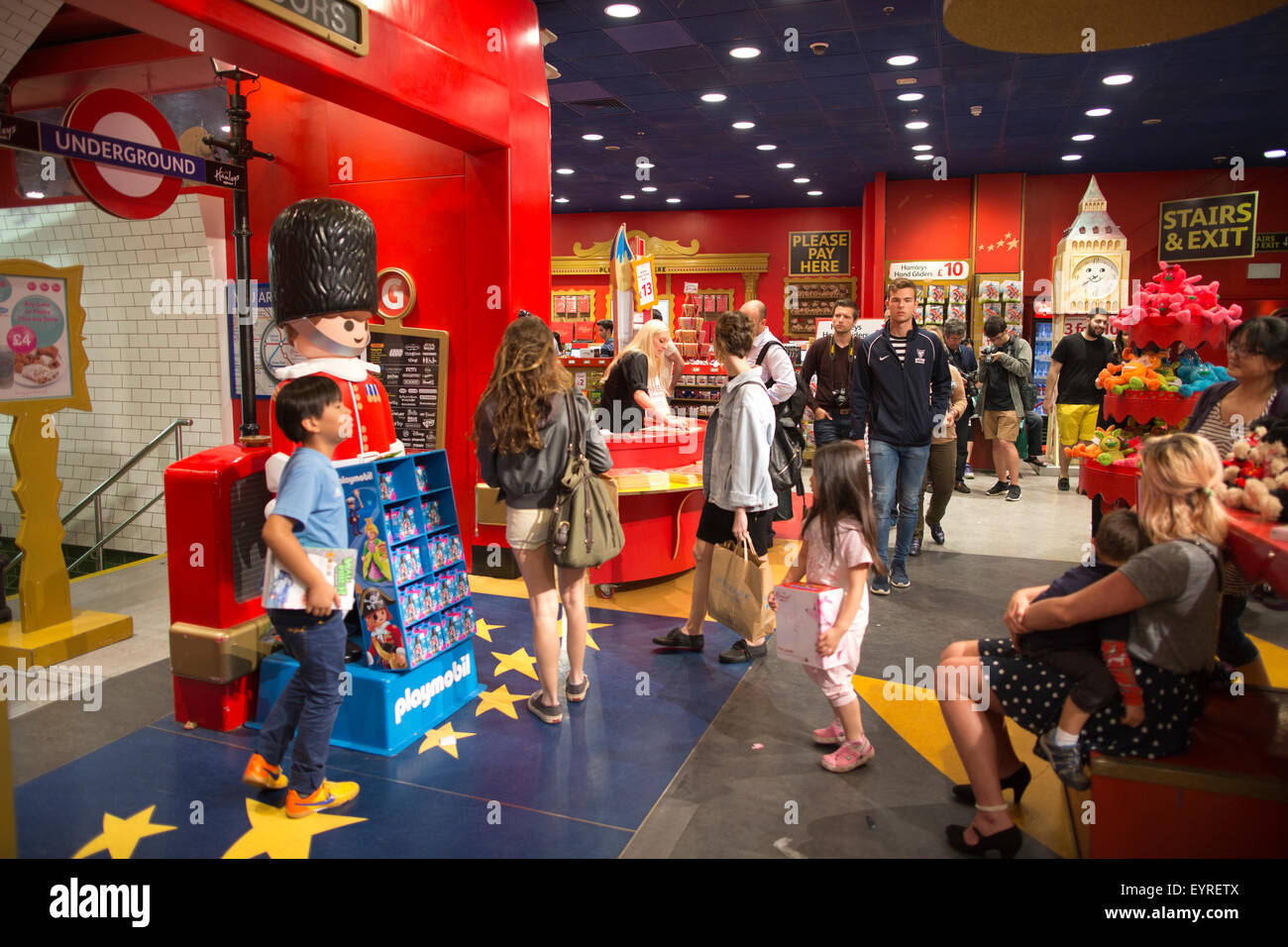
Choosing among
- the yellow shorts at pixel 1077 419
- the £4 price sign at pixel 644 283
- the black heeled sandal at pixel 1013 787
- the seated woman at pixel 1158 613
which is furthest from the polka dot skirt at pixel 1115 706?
the yellow shorts at pixel 1077 419

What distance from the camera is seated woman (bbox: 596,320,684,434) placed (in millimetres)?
5461

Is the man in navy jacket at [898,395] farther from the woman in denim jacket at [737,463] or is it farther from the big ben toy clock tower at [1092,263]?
the big ben toy clock tower at [1092,263]

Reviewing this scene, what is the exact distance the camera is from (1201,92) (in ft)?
27.2

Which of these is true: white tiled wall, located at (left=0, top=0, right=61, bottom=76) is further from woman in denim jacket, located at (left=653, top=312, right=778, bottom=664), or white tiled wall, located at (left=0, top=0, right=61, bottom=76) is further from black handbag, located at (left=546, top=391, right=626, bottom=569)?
woman in denim jacket, located at (left=653, top=312, right=778, bottom=664)

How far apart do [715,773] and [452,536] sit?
5.12ft

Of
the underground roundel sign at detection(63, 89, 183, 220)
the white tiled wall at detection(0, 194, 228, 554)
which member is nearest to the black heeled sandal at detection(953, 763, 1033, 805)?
the underground roundel sign at detection(63, 89, 183, 220)

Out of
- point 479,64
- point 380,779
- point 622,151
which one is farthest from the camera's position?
point 622,151

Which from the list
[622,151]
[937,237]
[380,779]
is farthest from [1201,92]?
[380,779]

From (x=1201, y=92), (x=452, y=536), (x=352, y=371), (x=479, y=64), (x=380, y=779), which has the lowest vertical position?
(x=380, y=779)

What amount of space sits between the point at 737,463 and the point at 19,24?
4.05m

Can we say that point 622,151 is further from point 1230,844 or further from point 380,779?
point 1230,844

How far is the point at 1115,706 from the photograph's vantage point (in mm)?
2354

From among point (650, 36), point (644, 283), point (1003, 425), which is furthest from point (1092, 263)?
point (644, 283)
